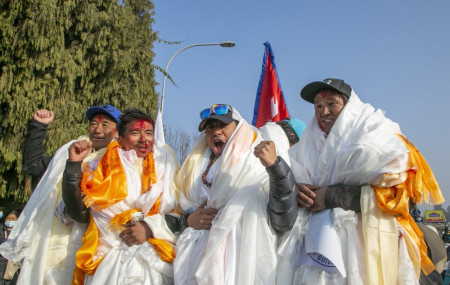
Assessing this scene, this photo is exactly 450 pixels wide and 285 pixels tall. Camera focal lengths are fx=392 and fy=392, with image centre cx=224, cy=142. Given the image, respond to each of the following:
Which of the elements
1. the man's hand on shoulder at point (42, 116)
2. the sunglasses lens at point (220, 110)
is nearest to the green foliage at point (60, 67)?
the man's hand on shoulder at point (42, 116)

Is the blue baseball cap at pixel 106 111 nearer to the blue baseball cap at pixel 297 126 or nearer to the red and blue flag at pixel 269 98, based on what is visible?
the blue baseball cap at pixel 297 126

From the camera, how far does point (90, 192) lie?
3.03 metres

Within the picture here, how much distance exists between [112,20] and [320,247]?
10251 millimetres

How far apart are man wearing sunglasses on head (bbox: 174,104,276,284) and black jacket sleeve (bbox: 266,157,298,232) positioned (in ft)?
0.49

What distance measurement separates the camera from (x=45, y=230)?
3.35 metres

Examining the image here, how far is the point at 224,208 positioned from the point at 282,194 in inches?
19.0

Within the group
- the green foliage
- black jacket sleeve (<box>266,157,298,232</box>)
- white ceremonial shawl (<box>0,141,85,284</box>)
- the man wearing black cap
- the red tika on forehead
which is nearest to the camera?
the man wearing black cap

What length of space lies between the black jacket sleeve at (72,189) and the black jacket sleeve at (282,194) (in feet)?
4.91

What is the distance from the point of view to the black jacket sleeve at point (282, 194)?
254 cm

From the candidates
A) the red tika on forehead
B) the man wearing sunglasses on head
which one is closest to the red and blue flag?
the man wearing sunglasses on head

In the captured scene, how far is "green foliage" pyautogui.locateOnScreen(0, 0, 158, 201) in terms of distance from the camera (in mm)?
8984

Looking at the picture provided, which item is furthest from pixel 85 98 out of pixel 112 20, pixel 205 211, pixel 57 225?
pixel 205 211

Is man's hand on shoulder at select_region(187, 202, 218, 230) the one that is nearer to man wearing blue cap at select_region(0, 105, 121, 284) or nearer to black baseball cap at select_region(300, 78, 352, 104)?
man wearing blue cap at select_region(0, 105, 121, 284)

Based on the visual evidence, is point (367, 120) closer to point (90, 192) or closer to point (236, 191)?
point (236, 191)
